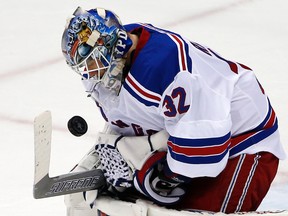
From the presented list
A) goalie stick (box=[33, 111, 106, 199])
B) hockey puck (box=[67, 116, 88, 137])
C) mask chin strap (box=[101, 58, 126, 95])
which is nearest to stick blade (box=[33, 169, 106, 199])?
goalie stick (box=[33, 111, 106, 199])

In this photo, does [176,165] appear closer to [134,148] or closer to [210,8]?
[134,148]

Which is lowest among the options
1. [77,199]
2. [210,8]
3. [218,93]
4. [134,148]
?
[210,8]

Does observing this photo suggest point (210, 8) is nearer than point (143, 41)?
No

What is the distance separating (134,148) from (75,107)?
1.16 m

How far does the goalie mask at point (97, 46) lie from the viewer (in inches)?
84.8

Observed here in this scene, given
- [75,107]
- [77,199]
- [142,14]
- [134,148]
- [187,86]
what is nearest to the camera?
[187,86]

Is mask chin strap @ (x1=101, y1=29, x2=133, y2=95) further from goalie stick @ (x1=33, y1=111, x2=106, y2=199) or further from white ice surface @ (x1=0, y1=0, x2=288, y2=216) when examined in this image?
white ice surface @ (x1=0, y1=0, x2=288, y2=216)

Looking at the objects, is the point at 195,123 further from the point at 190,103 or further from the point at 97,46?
the point at 97,46

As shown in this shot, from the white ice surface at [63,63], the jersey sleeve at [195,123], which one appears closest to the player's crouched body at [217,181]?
the jersey sleeve at [195,123]

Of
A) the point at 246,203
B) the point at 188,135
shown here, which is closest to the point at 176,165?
the point at 188,135

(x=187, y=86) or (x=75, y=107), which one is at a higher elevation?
(x=187, y=86)

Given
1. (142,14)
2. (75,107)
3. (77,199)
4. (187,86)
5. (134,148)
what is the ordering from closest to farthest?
(187,86)
(134,148)
(77,199)
(75,107)
(142,14)

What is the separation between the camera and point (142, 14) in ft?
14.5

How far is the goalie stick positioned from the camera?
212 centimetres
